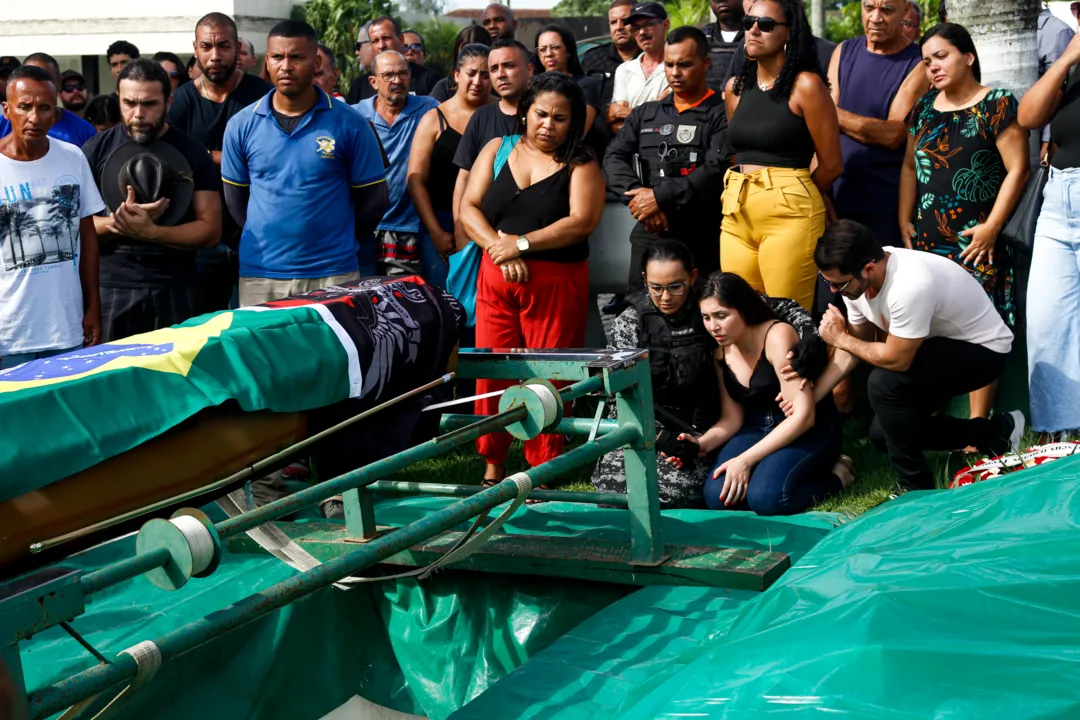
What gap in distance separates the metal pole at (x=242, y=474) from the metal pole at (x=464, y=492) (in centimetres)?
40

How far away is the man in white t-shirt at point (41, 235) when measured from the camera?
5.09 metres

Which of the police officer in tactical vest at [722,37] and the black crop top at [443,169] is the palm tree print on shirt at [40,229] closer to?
the black crop top at [443,169]

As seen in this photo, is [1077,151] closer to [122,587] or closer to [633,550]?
[633,550]

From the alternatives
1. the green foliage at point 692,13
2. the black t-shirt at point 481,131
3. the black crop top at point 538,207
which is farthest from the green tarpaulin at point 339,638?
the green foliage at point 692,13

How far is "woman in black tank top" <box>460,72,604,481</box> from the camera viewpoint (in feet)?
17.3

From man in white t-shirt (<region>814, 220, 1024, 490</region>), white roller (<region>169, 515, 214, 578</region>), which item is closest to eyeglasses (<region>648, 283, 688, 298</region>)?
man in white t-shirt (<region>814, 220, 1024, 490</region>)

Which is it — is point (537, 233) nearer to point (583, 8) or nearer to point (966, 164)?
point (966, 164)

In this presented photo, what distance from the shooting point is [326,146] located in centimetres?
550

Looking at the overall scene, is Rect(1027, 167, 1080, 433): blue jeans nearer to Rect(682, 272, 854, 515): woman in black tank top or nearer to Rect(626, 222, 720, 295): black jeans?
Rect(682, 272, 854, 515): woman in black tank top

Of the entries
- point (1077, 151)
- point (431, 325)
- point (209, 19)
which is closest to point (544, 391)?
point (431, 325)

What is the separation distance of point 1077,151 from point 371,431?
10.2 feet

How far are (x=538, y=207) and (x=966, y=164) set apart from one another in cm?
180

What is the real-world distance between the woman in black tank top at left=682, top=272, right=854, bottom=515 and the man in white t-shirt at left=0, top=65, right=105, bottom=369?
263 cm

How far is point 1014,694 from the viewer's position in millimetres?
2393
